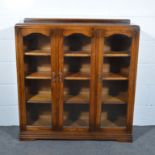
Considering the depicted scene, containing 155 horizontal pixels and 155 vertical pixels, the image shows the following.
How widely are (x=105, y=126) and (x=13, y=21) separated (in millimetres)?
1556

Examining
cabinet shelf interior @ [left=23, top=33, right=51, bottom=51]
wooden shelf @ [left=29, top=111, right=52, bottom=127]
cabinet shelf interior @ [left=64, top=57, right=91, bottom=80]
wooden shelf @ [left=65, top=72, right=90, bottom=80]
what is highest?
cabinet shelf interior @ [left=23, top=33, right=51, bottom=51]

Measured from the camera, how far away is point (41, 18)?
279cm

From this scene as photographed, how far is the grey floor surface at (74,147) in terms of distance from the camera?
8.41 feet

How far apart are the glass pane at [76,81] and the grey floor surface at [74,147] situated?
0.22 m

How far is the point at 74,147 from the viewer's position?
266 cm

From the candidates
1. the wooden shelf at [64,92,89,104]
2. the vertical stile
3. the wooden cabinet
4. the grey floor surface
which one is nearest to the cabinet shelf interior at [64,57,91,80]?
the wooden cabinet

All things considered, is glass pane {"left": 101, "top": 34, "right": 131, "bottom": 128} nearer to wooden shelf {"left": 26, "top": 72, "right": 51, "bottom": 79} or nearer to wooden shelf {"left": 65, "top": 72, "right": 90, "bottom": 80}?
wooden shelf {"left": 65, "top": 72, "right": 90, "bottom": 80}

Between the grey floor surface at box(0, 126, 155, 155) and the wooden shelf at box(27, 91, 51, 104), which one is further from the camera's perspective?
the wooden shelf at box(27, 91, 51, 104)

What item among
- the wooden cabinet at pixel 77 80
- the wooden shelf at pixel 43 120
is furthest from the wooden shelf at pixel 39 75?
the wooden shelf at pixel 43 120

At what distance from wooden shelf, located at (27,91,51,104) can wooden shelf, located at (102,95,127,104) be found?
1.99 feet

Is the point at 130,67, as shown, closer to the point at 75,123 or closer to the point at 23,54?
the point at 75,123

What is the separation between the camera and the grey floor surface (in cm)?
256

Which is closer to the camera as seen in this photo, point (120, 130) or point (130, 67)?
point (130, 67)

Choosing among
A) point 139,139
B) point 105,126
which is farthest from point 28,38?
point 139,139
